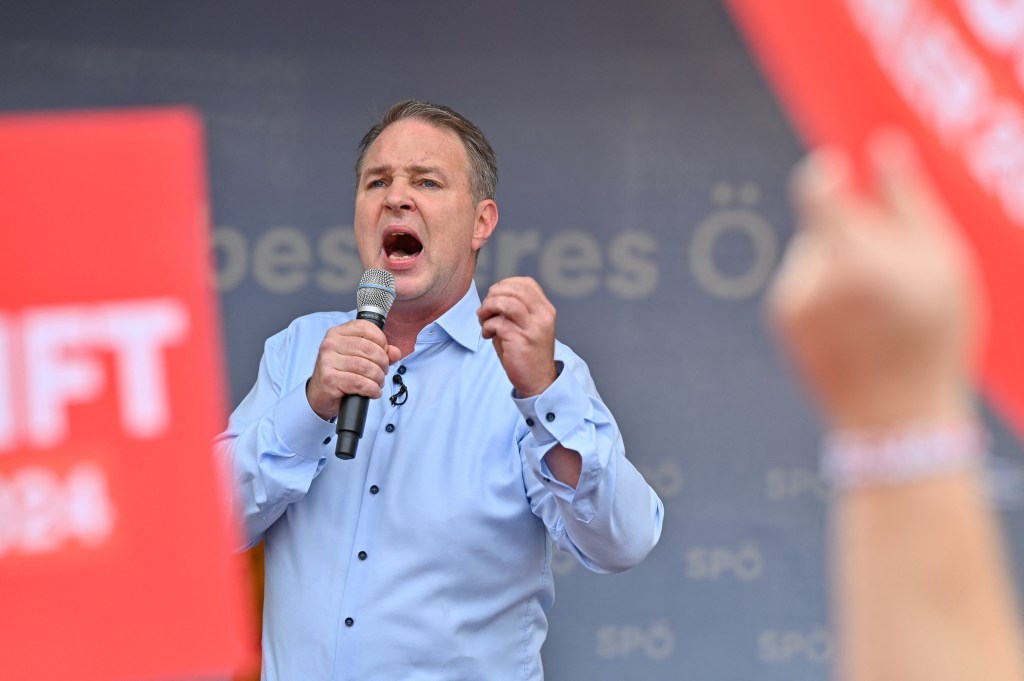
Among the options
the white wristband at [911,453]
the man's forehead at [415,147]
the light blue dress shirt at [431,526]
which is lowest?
the light blue dress shirt at [431,526]

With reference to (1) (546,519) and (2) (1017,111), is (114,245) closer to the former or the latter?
(2) (1017,111)

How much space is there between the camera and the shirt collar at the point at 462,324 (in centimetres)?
228

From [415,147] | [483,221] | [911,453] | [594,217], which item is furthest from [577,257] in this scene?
[911,453]

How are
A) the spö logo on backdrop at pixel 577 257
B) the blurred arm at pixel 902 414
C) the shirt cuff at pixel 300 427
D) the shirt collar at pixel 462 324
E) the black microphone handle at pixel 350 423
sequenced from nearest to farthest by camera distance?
the blurred arm at pixel 902 414 → the black microphone handle at pixel 350 423 → the shirt cuff at pixel 300 427 → the shirt collar at pixel 462 324 → the spö logo on backdrop at pixel 577 257

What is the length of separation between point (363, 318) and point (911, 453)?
4.82 feet

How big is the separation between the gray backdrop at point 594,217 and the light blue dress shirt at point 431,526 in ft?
5.30

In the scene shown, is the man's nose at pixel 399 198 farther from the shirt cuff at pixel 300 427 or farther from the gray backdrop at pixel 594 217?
the gray backdrop at pixel 594 217

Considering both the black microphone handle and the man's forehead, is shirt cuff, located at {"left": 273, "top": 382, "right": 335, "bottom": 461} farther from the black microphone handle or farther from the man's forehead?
the man's forehead

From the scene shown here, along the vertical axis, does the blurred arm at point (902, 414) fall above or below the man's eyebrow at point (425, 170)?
below

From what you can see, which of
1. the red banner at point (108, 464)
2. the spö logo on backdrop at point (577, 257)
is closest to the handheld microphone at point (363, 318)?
the red banner at point (108, 464)

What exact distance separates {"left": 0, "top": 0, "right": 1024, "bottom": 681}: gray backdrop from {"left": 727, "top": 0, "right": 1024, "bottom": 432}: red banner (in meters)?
2.88

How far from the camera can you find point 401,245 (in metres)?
2.39

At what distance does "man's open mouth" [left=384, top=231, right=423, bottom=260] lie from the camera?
7.70 ft

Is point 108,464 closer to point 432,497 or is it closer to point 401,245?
point 432,497
